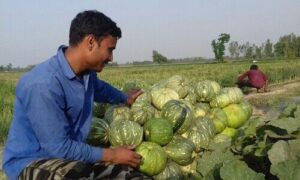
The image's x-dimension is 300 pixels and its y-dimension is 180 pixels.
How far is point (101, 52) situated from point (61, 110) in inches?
20.5

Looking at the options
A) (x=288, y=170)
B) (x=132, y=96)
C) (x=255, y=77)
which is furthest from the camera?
(x=255, y=77)

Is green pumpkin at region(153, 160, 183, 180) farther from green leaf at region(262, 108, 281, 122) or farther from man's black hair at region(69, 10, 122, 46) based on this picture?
man's black hair at region(69, 10, 122, 46)

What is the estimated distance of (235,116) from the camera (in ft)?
19.1

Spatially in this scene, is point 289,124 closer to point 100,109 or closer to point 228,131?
point 228,131

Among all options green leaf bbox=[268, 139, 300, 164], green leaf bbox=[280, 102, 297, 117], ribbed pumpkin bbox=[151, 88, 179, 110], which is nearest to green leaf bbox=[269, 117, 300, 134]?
green leaf bbox=[268, 139, 300, 164]

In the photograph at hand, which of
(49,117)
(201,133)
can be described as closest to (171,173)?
(201,133)

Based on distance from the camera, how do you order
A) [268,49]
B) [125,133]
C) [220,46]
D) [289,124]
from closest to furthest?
[289,124] → [125,133] → [220,46] → [268,49]

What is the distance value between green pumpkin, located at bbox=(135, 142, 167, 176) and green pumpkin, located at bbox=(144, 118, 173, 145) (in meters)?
0.09

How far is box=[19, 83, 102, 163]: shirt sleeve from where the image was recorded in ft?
9.59

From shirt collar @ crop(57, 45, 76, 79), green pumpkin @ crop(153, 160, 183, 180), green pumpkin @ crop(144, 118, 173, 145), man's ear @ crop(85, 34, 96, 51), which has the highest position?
man's ear @ crop(85, 34, 96, 51)

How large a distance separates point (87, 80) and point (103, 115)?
1.99 meters

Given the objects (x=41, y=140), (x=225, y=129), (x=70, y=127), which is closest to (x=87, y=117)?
(x=70, y=127)

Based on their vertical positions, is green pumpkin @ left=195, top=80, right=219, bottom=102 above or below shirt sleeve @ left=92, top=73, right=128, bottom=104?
below

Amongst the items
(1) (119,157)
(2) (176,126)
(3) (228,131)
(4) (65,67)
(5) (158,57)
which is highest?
(4) (65,67)
